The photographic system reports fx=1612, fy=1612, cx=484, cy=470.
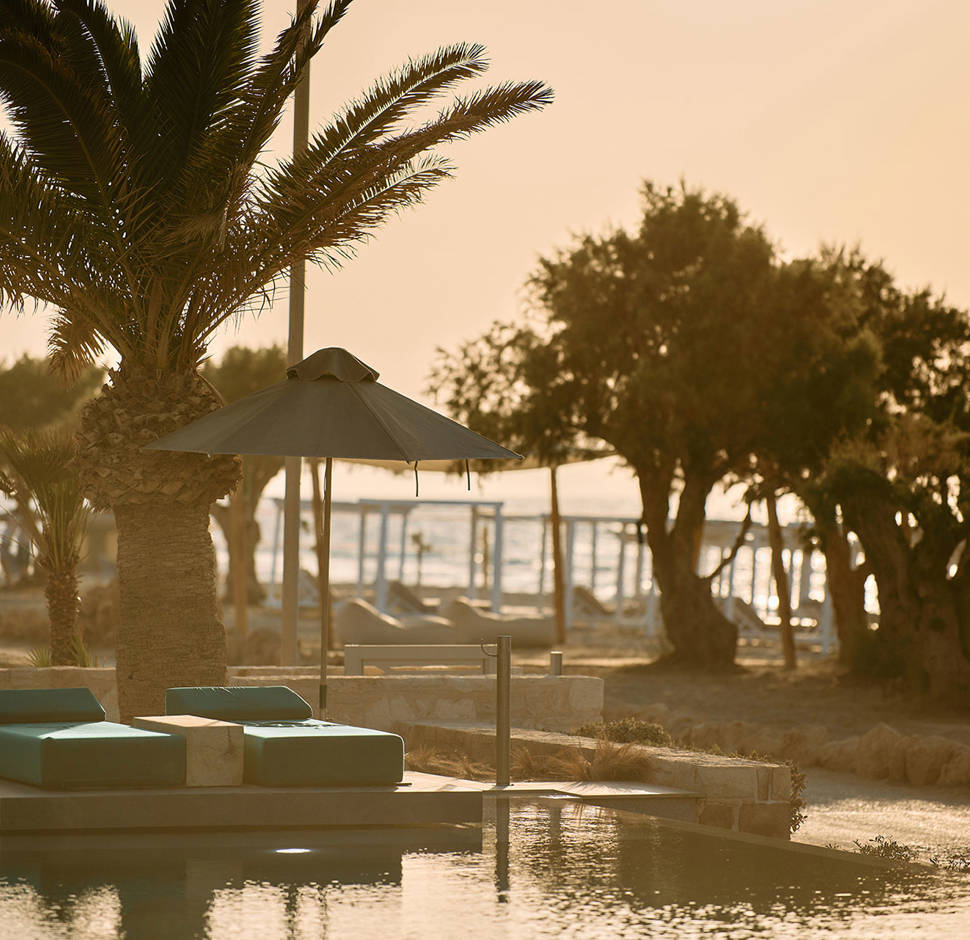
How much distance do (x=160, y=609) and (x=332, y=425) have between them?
221cm

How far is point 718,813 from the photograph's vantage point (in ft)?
29.5

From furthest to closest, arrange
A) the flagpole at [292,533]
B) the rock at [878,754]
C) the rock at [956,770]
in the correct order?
the flagpole at [292,533]
the rock at [878,754]
the rock at [956,770]

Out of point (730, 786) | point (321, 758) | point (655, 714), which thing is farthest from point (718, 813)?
point (655, 714)

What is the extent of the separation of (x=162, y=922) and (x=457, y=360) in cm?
1826

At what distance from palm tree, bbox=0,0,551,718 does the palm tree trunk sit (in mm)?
11

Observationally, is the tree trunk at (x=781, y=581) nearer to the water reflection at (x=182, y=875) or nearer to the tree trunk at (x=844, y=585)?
the tree trunk at (x=844, y=585)

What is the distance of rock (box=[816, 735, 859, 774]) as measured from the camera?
45.9 ft

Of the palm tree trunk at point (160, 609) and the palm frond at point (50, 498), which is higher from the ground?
the palm frond at point (50, 498)

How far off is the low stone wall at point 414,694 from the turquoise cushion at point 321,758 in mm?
4041

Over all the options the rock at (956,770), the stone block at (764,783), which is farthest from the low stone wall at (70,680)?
the rock at (956,770)

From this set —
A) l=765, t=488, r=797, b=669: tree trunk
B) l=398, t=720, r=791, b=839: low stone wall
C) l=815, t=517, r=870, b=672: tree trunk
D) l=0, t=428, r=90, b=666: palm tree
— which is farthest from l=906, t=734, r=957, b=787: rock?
l=765, t=488, r=797, b=669: tree trunk

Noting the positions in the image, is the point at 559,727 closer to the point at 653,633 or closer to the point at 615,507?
the point at 653,633

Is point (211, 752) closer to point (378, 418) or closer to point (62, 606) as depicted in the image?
point (378, 418)

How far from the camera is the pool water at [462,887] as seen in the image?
17.9 ft
